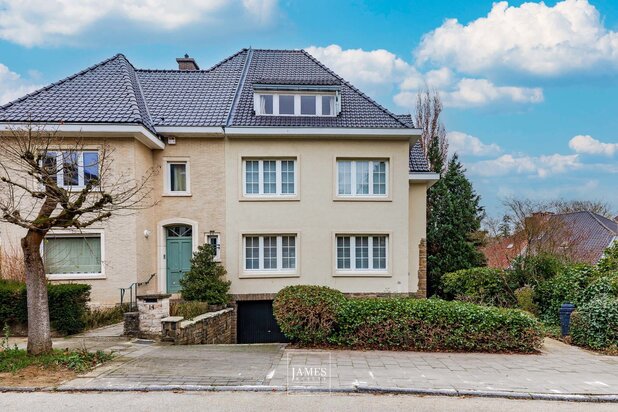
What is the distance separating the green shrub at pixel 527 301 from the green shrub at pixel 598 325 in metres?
2.88

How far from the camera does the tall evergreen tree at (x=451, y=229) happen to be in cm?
2078

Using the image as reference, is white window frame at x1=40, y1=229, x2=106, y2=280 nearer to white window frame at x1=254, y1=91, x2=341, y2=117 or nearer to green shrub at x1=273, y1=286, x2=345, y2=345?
white window frame at x1=254, y1=91, x2=341, y2=117

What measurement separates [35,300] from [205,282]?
6142 millimetres

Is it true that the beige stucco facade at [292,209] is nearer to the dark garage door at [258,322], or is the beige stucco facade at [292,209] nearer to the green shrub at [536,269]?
the dark garage door at [258,322]

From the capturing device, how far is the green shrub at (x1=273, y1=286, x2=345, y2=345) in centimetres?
958

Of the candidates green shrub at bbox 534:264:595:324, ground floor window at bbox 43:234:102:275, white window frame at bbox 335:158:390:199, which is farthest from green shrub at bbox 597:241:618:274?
ground floor window at bbox 43:234:102:275

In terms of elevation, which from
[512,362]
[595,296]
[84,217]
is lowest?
[512,362]

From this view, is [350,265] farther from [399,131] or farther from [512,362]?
[512,362]

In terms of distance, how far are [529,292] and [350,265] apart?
19.7 ft

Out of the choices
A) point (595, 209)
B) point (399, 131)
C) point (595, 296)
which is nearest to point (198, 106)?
point (399, 131)

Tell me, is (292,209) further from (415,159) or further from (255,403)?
(255,403)

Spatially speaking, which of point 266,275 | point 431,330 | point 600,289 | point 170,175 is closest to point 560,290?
point 600,289

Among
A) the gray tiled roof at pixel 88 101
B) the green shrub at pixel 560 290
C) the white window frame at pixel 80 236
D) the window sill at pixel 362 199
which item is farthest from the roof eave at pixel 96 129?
the green shrub at pixel 560 290

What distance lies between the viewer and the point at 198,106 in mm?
16484
